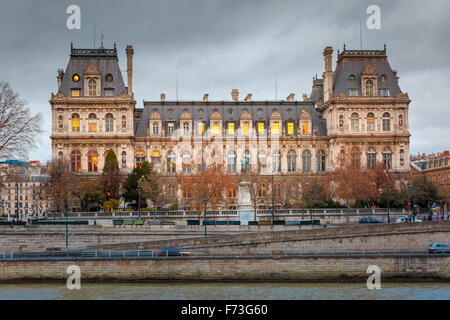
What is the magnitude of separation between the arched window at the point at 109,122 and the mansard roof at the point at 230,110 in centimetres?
447

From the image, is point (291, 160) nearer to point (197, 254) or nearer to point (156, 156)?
point (156, 156)

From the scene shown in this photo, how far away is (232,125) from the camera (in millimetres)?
84688

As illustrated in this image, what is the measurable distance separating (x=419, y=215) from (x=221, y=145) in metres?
27.7

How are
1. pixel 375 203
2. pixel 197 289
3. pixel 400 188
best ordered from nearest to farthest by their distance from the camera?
1. pixel 197 289
2. pixel 375 203
3. pixel 400 188

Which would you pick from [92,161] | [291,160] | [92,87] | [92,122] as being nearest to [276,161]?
[291,160]

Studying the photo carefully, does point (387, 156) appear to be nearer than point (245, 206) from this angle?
No

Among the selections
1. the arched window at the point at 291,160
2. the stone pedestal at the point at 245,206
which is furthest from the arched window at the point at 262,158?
the stone pedestal at the point at 245,206

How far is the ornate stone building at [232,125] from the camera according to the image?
79.3m

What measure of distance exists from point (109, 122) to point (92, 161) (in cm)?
513

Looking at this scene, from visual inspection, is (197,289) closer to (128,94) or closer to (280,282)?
(280,282)

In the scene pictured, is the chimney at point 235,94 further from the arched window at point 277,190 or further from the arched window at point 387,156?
the arched window at point 387,156

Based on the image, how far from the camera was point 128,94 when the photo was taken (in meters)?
80.2
